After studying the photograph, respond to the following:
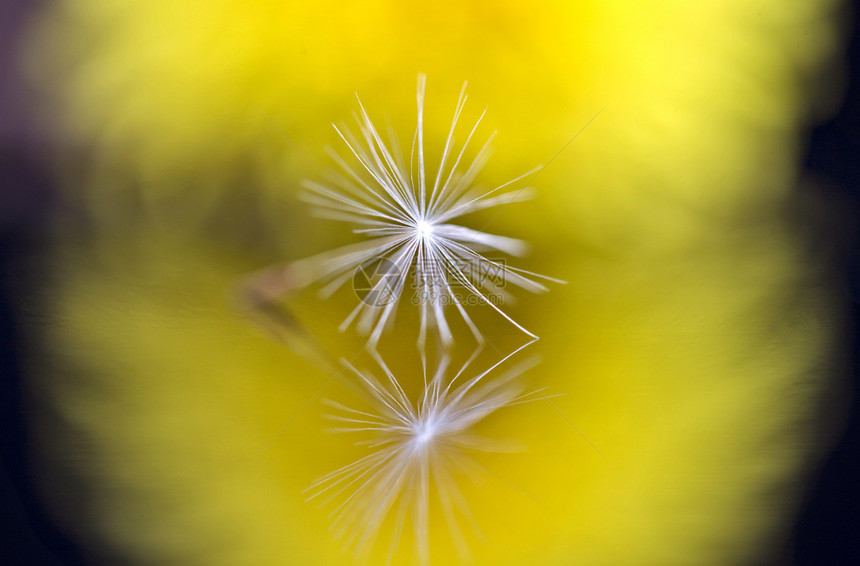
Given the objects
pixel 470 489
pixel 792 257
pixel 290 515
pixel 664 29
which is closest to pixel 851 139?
pixel 792 257

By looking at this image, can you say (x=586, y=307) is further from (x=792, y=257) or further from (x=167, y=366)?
(x=167, y=366)

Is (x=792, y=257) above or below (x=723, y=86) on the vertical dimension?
below

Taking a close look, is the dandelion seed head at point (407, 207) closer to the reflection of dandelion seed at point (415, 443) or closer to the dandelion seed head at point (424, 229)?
the dandelion seed head at point (424, 229)

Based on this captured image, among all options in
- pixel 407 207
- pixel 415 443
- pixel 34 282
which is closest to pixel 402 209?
pixel 407 207

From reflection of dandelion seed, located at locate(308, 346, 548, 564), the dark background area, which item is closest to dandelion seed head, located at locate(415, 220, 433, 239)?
reflection of dandelion seed, located at locate(308, 346, 548, 564)

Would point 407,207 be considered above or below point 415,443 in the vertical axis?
above

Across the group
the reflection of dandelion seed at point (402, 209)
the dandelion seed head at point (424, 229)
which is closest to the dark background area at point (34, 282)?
the reflection of dandelion seed at point (402, 209)

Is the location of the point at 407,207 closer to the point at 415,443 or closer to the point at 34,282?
the point at 415,443
